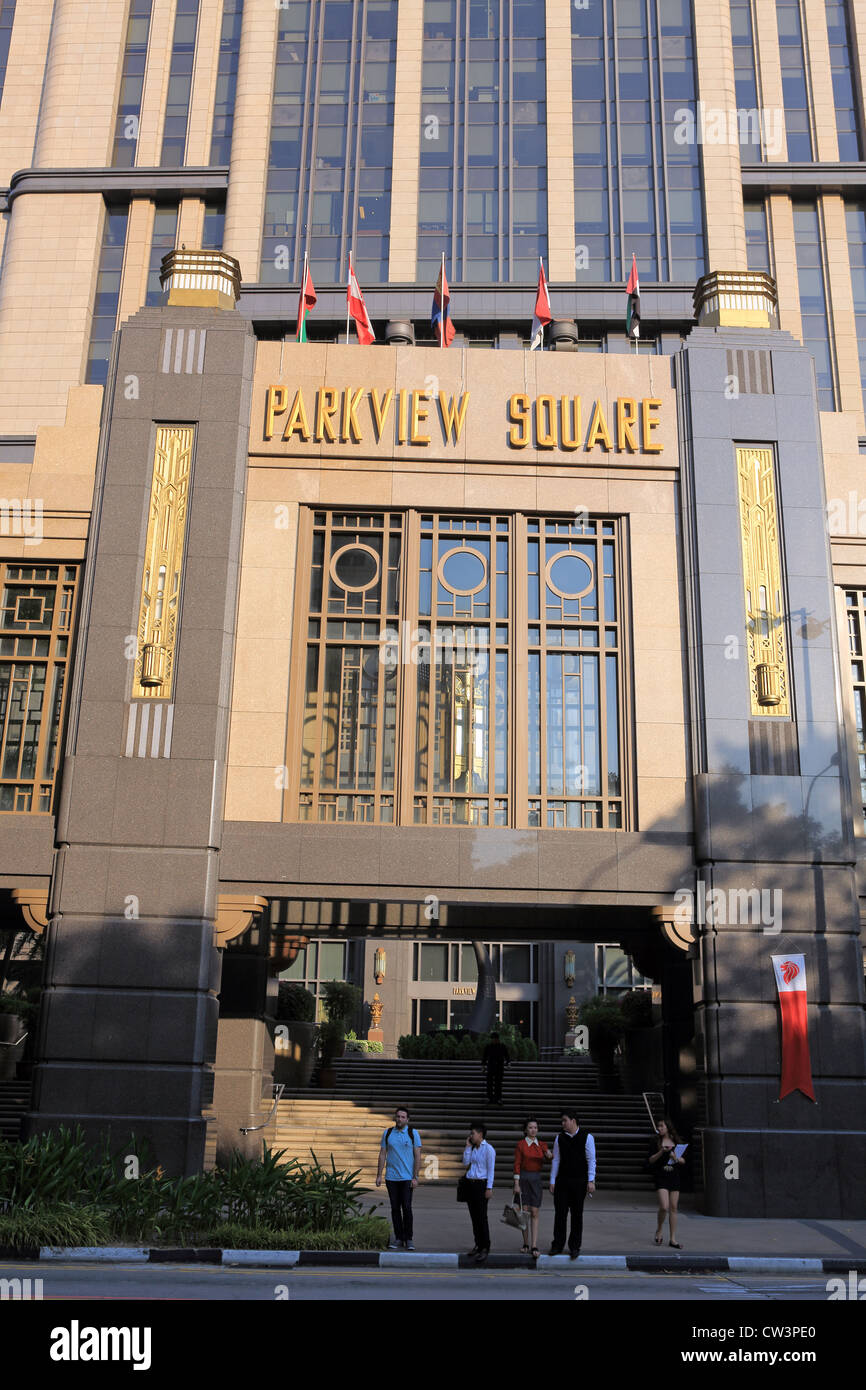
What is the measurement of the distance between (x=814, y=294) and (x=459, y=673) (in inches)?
1772

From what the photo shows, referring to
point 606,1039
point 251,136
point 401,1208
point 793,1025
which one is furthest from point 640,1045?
point 251,136

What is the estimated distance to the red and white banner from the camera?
731 inches

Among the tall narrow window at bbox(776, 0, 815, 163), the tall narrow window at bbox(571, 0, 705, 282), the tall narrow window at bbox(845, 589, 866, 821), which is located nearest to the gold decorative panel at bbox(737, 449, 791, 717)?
the tall narrow window at bbox(845, 589, 866, 821)

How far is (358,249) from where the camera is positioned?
5638 centimetres

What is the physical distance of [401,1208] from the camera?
1404 centimetres

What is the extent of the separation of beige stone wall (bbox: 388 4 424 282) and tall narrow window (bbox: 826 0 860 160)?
67.7 ft

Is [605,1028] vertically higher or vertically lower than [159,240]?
lower

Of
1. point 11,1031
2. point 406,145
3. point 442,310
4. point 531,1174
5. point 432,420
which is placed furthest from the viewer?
point 406,145

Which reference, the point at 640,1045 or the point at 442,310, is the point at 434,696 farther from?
the point at 640,1045

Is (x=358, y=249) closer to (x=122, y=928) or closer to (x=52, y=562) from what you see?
(x=52, y=562)

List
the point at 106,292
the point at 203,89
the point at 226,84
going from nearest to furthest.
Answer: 1. the point at 106,292
2. the point at 226,84
3. the point at 203,89

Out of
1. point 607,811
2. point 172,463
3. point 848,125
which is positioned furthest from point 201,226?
point 607,811
